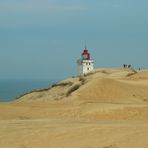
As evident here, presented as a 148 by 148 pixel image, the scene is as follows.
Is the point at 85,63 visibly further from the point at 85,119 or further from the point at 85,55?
the point at 85,119

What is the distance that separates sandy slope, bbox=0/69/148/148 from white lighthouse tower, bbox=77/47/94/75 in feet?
67.4

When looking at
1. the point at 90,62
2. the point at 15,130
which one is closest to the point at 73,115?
the point at 15,130

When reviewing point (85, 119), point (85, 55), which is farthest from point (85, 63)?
point (85, 119)

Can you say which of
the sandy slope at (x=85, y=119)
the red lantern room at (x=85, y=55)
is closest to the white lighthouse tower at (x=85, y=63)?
the red lantern room at (x=85, y=55)

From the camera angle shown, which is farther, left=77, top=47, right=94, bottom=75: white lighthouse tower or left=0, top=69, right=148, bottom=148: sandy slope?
left=77, top=47, right=94, bottom=75: white lighthouse tower

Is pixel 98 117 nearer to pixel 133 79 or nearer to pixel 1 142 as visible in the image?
pixel 1 142

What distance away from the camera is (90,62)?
67.4 m

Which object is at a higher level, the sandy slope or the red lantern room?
the red lantern room

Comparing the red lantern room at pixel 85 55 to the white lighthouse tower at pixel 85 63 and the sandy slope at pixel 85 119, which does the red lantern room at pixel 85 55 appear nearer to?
the white lighthouse tower at pixel 85 63

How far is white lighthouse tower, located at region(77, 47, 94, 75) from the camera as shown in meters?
66.8

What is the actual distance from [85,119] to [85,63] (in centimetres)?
4645

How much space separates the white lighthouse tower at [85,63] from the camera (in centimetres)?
6679

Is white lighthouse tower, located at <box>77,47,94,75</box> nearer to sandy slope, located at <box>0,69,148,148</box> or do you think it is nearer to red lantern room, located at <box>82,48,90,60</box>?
red lantern room, located at <box>82,48,90,60</box>

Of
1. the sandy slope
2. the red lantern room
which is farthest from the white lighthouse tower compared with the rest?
the sandy slope
